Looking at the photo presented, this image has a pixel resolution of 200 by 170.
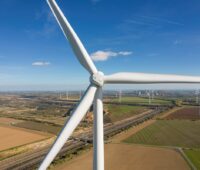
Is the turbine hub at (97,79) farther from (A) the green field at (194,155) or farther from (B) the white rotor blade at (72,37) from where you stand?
(A) the green field at (194,155)

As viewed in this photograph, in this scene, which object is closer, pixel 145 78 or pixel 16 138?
pixel 145 78

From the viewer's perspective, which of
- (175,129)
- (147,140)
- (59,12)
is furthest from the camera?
(175,129)

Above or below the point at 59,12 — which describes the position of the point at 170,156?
below

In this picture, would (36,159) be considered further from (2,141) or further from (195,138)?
(195,138)

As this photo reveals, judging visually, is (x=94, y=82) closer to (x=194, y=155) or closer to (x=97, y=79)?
(x=97, y=79)

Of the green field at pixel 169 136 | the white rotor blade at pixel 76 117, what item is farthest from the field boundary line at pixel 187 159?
the white rotor blade at pixel 76 117

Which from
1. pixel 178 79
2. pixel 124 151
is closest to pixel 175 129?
pixel 124 151

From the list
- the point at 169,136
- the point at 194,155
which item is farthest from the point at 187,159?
the point at 169,136
